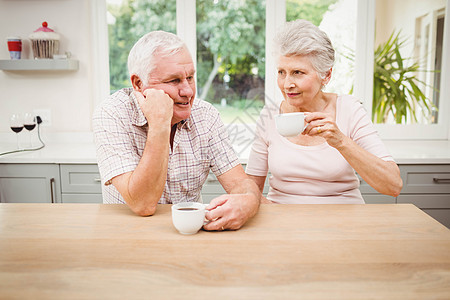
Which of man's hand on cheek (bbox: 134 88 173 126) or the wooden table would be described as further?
man's hand on cheek (bbox: 134 88 173 126)

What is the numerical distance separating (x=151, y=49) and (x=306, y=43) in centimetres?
59

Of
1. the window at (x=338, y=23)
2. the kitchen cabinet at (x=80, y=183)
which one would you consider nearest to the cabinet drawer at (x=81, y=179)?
the kitchen cabinet at (x=80, y=183)

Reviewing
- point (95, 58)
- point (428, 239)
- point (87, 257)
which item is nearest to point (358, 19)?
point (95, 58)

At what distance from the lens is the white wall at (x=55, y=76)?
280 cm

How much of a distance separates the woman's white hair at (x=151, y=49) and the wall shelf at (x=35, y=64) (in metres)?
1.49

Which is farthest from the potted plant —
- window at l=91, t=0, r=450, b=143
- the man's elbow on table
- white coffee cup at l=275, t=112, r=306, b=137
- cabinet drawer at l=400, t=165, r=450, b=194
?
the man's elbow on table

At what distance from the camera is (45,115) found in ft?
9.48

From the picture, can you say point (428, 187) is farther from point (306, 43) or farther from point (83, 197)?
point (83, 197)

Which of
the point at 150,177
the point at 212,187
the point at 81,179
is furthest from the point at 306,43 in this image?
the point at 81,179

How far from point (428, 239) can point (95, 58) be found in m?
2.53

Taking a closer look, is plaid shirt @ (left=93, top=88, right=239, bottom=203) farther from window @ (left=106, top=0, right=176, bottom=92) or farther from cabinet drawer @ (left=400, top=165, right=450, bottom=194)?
window @ (left=106, top=0, right=176, bottom=92)

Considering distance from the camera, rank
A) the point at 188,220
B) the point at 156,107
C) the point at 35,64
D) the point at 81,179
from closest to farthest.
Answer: the point at 188,220 < the point at 156,107 < the point at 81,179 < the point at 35,64

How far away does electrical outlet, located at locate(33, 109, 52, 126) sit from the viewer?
9.47ft

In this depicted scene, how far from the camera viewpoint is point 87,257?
93 centimetres
